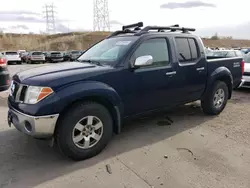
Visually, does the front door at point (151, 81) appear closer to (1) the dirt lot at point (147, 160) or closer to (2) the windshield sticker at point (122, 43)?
(2) the windshield sticker at point (122, 43)

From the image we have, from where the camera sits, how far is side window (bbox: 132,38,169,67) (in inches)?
169

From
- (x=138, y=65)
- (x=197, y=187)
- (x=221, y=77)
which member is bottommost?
(x=197, y=187)

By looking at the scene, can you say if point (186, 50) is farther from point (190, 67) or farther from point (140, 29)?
point (140, 29)

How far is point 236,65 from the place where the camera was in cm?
621

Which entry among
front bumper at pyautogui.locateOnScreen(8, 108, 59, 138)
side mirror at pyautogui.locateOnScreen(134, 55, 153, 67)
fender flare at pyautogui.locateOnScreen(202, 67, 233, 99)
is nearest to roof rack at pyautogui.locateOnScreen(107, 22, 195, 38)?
side mirror at pyautogui.locateOnScreen(134, 55, 153, 67)

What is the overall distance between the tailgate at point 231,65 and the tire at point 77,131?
2775 mm

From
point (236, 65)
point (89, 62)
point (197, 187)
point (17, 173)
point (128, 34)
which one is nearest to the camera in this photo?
point (197, 187)

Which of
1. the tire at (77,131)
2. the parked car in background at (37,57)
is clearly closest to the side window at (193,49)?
the tire at (77,131)

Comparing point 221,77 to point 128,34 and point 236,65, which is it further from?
point 128,34

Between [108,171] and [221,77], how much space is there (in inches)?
142

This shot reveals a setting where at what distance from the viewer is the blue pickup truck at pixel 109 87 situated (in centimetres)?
339

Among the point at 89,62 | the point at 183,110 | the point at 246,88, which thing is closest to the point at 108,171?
the point at 89,62

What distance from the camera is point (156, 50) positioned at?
4.53 meters

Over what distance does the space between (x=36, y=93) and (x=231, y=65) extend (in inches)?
181
